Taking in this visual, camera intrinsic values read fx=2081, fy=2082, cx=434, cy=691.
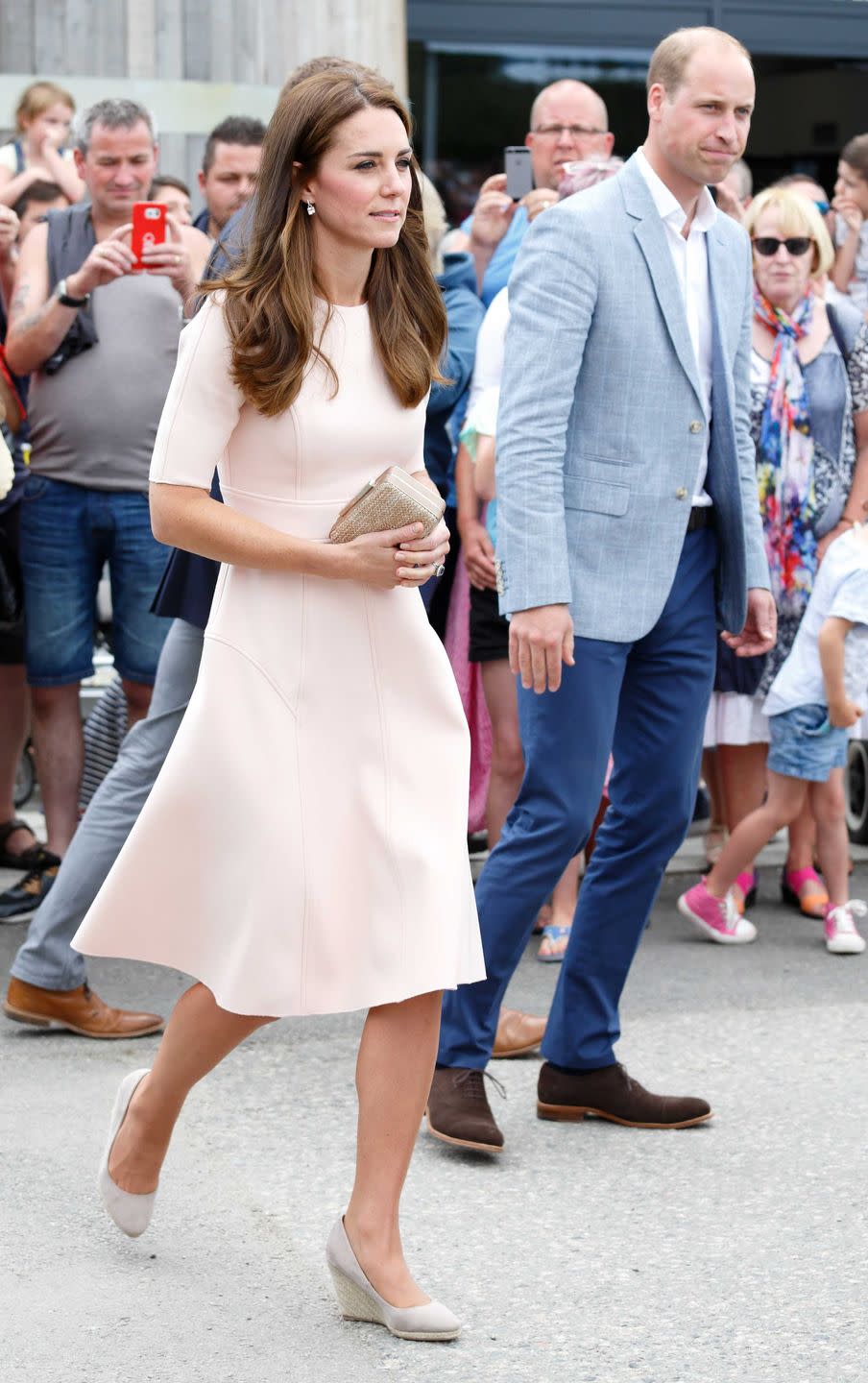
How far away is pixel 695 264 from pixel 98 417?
7.19 ft

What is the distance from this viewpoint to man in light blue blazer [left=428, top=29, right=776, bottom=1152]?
13.3 feet

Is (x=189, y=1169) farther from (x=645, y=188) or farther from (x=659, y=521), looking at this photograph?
(x=645, y=188)

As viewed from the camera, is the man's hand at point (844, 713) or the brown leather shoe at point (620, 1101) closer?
the brown leather shoe at point (620, 1101)

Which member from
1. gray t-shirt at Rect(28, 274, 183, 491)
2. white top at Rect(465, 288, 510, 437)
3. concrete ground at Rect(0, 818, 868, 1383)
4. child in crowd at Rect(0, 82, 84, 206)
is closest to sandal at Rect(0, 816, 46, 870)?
gray t-shirt at Rect(28, 274, 183, 491)

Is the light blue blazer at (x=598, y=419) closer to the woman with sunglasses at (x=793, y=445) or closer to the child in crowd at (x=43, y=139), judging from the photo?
the woman with sunglasses at (x=793, y=445)

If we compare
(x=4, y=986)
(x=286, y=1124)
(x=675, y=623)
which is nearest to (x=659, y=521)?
(x=675, y=623)

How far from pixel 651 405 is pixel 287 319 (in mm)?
1102

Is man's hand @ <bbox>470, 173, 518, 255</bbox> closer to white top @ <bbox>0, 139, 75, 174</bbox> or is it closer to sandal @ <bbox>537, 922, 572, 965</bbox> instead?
white top @ <bbox>0, 139, 75, 174</bbox>

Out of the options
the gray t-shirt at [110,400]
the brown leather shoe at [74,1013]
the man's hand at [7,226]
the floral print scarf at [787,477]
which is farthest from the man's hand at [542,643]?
the man's hand at [7,226]

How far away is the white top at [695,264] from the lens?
13.7 feet

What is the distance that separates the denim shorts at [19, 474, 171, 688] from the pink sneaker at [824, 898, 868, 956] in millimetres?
2066

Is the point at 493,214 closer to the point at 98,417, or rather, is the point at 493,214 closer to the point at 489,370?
the point at 489,370

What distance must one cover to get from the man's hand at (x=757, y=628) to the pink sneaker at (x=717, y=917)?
5.62 ft

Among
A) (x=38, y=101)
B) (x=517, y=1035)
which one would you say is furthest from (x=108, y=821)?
(x=38, y=101)
